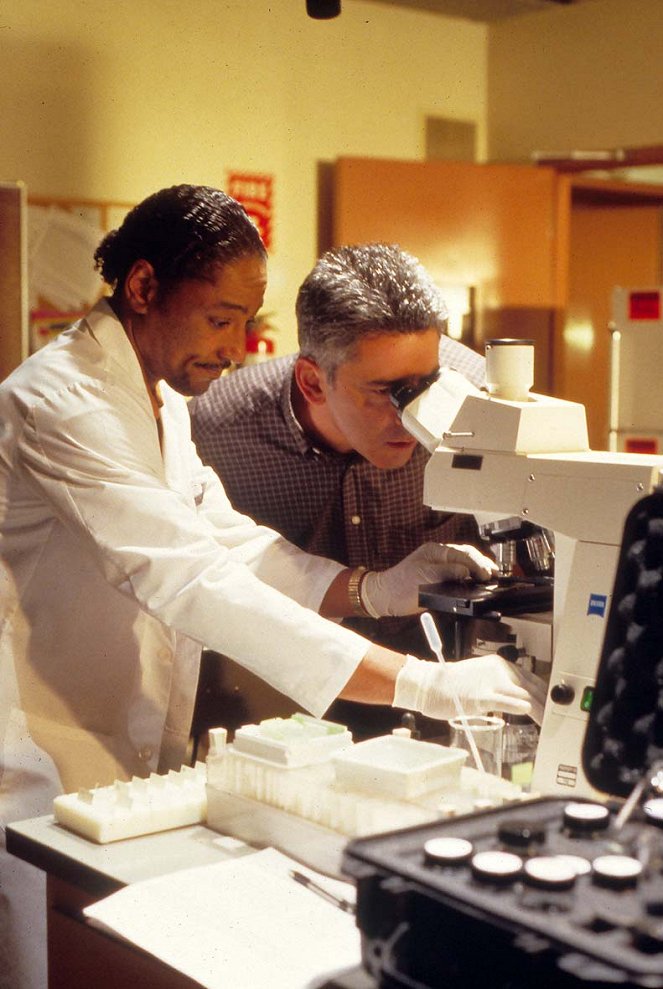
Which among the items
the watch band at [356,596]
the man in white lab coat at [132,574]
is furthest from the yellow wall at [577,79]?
the man in white lab coat at [132,574]

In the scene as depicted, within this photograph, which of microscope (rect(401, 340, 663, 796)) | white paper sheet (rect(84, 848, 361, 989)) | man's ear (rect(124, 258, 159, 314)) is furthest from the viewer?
man's ear (rect(124, 258, 159, 314))

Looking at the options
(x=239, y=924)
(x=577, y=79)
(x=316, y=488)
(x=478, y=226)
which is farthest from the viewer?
(x=577, y=79)

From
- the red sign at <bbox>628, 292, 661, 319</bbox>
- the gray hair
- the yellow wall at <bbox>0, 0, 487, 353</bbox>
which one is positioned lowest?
the gray hair

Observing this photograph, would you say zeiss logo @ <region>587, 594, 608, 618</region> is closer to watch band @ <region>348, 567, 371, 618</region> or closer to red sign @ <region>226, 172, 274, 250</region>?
watch band @ <region>348, 567, 371, 618</region>

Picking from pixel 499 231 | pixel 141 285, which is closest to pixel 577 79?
pixel 499 231

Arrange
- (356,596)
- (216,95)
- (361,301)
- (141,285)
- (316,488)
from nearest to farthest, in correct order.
A: (141,285) → (361,301) → (356,596) → (316,488) → (216,95)

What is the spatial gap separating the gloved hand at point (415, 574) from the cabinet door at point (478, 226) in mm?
2582

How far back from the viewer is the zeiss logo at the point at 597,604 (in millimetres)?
1247

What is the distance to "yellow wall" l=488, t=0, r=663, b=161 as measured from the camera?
4.55m

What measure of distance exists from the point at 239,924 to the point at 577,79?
434 cm

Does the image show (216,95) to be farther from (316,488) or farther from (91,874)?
(91,874)

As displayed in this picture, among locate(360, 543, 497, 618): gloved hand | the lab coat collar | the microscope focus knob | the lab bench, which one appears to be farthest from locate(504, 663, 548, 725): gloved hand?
the lab coat collar

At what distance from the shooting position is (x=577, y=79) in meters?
4.76

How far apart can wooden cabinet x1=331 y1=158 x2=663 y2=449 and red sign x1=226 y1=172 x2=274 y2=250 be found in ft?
0.81
